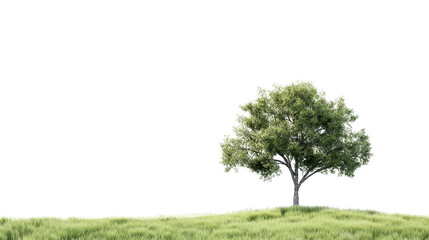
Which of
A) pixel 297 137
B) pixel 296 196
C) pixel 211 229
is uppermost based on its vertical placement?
pixel 297 137

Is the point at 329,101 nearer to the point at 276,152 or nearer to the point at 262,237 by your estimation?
the point at 276,152

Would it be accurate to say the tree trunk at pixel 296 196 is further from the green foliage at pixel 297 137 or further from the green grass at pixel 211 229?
the green grass at pixel 211 229

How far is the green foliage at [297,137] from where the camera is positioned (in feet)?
79.4

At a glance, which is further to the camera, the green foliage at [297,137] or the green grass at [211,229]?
the green foliage at [297,137]

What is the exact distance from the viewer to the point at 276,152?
24.9 m

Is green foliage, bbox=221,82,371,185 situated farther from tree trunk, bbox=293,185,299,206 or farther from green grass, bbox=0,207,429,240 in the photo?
green grass, bbox=0,207,429,240

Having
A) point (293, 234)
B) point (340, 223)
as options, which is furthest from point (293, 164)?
point (293, 234)

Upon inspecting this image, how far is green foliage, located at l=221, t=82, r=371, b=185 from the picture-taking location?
24.2m

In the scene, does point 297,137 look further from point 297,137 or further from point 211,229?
point 211,229

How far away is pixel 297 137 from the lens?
24828 mm

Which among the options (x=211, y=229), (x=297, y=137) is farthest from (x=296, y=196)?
(x=211, y=229)

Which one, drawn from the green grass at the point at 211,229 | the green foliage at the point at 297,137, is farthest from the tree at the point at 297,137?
the green grass at the point at 211,229

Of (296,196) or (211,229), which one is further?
(296,196)

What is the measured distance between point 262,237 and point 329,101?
1622 cm
